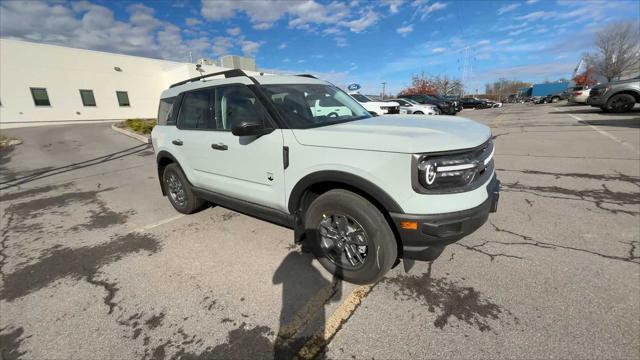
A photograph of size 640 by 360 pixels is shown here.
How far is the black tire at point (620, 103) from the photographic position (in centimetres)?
1317

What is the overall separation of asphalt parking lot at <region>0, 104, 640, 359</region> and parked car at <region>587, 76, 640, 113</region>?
1244 cm

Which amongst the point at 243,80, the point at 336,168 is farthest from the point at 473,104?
the point at 336,168

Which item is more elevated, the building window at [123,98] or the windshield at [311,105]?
the building window at [123,98]

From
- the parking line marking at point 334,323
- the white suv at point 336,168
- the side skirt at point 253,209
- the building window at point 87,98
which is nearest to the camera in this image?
the parking line marking at point 334,323

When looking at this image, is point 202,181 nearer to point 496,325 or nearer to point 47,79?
point 496,325

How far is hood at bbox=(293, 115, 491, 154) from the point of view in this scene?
2113 millimetres

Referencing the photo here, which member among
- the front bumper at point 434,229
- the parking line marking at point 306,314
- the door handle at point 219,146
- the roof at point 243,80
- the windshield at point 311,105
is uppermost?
the roof at point 243,80

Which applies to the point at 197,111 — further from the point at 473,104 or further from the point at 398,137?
the point at 473,104

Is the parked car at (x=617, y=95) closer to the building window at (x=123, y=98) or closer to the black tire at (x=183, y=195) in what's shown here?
the black tire at (x=183, y=195)

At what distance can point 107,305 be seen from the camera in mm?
2604

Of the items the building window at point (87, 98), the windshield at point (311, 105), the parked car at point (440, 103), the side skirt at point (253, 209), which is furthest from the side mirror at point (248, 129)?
the building window at point (87, 98)

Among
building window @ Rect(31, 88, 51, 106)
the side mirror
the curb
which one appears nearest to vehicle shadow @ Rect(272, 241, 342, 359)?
the side mirror

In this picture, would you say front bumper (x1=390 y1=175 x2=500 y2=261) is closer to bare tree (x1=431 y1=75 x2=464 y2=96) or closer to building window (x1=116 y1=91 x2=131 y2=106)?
building window (x1=116 y1=91 x2=131 y2=106)

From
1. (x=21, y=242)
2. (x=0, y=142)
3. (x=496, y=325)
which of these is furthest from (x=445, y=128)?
(x=0, y=142)
